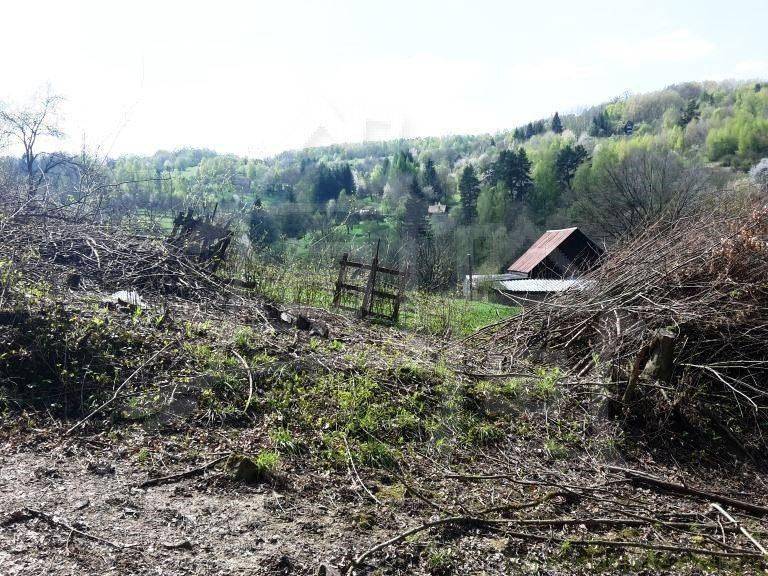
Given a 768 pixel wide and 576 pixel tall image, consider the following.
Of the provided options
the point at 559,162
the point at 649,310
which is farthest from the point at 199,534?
the point at 559,162

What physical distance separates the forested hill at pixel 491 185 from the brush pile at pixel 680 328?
3.63m

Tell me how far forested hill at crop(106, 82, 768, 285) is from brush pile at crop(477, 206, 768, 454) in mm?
3628

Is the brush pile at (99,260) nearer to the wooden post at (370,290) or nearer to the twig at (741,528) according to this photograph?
the wooden post at (370,290)

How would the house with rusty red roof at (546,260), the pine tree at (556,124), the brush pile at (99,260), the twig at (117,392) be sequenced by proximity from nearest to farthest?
the twig at (117,392) < the brush pile at (99,260) < the house with rusty red roof at (546,260) < the pine tree at (556,124)

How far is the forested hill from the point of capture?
20.7 m

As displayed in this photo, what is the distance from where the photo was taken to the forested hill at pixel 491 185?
20677 mm

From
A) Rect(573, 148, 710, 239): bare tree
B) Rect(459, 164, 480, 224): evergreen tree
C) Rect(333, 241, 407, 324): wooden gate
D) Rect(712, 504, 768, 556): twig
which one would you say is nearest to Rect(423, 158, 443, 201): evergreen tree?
Rect(459, 164, 480, 224): evergreen tree

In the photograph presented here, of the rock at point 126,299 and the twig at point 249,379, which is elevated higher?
the rock at point 126,299

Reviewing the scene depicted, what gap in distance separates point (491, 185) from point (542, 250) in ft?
120

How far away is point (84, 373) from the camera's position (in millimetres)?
5527

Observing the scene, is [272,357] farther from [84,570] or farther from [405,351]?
[84,570]

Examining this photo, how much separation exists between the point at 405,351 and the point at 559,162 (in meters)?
58.1

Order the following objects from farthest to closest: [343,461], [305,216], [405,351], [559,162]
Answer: [559,162]
[305,216]
[405,351]
[343,461]

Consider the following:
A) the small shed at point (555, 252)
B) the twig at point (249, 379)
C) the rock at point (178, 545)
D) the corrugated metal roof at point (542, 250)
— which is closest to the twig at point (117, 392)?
the twig at point (249, 379)
